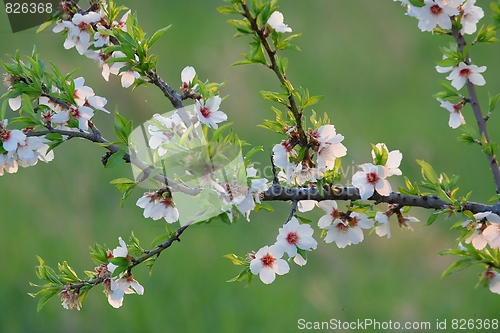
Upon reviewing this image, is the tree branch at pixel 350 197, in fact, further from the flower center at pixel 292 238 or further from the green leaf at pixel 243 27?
the green leaf at pixel 243 27

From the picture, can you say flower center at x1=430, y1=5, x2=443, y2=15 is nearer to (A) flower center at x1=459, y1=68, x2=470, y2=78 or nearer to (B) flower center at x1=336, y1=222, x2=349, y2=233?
(A) flower center at x1=459, y1=68, x2=470, y2=78

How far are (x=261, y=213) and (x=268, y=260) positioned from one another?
1.82m

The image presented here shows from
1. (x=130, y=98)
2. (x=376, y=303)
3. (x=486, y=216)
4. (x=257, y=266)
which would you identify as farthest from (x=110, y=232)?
(x=486, y=216)

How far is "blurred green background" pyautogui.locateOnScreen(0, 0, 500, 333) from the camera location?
7.11ft

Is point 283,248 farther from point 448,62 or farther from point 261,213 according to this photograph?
point 261,213

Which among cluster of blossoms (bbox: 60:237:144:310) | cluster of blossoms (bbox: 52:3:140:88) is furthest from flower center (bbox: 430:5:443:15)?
cluster of blossoms (bbox: 60:237:144:310)

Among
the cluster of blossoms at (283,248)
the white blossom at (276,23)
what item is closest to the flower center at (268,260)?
the cluster of blossoms at (283,248)

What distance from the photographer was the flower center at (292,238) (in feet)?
2.71

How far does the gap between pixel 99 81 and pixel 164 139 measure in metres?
2.43

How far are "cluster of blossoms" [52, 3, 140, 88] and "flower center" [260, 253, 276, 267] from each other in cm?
36

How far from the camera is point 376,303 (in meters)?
2.20

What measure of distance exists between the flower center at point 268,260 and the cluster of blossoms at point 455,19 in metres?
0.37

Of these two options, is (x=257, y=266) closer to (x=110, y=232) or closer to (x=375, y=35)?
(x=110, y=232)

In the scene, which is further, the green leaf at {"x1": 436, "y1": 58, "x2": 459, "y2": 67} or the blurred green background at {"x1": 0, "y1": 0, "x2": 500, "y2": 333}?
the blurred green background at {"x1": 0, "y1": 0, "x2": 500, "y2": 333}
